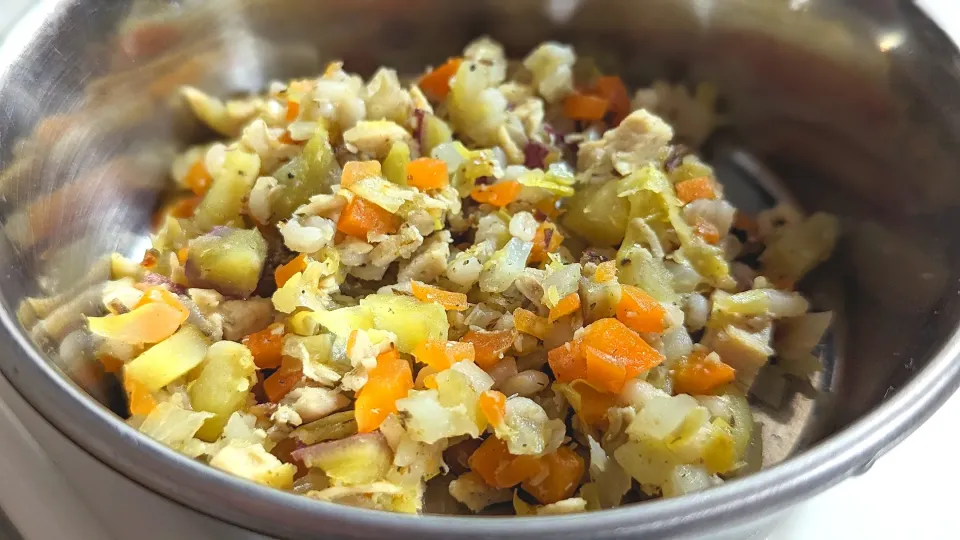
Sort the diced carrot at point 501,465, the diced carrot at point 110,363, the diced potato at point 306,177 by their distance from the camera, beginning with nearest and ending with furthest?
1. the diced carrot at point 501,465
2. the diced carrot at point 110,363
3. the diced potato at point 306,177

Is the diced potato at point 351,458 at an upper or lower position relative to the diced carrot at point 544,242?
lower

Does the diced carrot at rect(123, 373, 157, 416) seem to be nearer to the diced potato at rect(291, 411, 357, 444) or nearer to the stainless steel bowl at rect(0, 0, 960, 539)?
the stainless steel bowl at rect(0, 0, 960, 539)

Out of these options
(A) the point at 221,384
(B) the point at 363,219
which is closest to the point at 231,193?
(B) the point at 363,219

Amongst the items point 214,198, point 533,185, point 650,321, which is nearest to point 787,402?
point 650,321

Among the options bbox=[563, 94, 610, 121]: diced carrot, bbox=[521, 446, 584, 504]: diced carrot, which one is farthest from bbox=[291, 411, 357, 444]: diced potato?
bbox=[563, 94, 610, 121]: diced carrot

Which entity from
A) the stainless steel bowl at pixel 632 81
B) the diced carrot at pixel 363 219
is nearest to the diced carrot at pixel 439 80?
the stainless steel bowl at pixel 632 81

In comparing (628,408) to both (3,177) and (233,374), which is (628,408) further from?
(3,177)

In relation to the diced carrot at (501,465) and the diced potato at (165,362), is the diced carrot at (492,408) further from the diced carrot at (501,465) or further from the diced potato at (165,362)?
the diced potato at (165,362)
